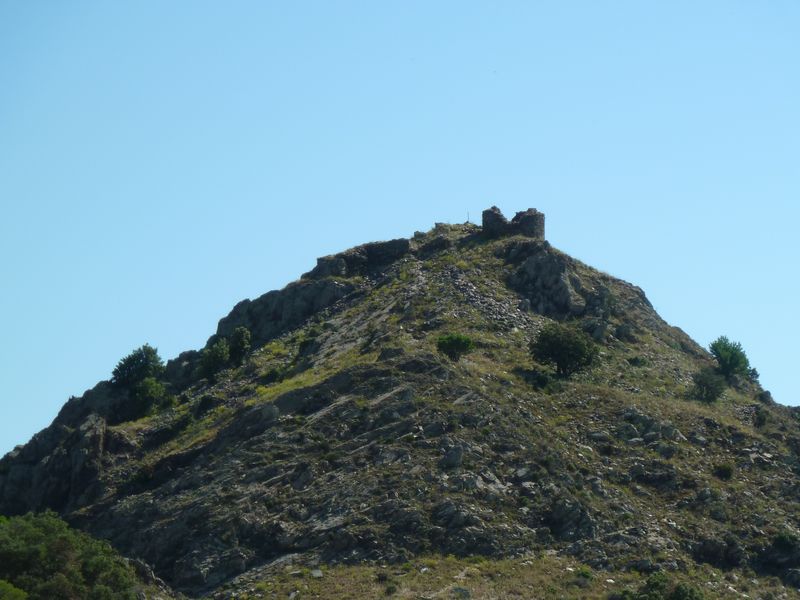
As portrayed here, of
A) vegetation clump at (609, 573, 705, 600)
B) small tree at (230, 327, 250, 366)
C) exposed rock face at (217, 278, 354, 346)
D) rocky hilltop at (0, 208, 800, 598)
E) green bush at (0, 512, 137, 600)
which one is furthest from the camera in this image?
exposed rock face at (217, 278, 354, 346)

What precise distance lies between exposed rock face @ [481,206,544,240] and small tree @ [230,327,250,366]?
24921 mm

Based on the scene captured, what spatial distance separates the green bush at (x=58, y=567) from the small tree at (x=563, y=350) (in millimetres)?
36161

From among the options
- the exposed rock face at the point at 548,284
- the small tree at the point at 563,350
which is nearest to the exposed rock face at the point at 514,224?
the exposed rock face at the point at 548,284

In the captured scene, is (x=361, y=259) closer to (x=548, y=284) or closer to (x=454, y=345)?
(x=548, y=284)

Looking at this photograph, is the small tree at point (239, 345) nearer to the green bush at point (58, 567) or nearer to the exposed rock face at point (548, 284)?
the exposed rock face at point (548, 284)

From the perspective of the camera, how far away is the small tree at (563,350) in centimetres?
10488

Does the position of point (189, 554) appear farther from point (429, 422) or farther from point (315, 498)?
point (429, 422)

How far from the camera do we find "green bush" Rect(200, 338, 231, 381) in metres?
118

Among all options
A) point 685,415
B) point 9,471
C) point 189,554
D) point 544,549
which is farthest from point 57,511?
point 685,415

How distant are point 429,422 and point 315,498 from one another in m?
9.23

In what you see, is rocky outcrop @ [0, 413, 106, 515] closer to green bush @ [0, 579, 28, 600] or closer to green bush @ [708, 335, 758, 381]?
green bush @ [0, 579, 28, 600]

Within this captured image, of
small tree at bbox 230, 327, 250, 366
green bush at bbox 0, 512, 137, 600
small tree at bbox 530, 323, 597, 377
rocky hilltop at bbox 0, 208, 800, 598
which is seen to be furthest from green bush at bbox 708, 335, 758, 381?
green bush at bbox 0, 512, 137, 600

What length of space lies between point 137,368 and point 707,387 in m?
44.9

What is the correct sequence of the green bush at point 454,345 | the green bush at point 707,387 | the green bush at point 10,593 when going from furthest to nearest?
the green bush at point 707,387 < the green bush at point 454,345 < the green bush at point 10,593
